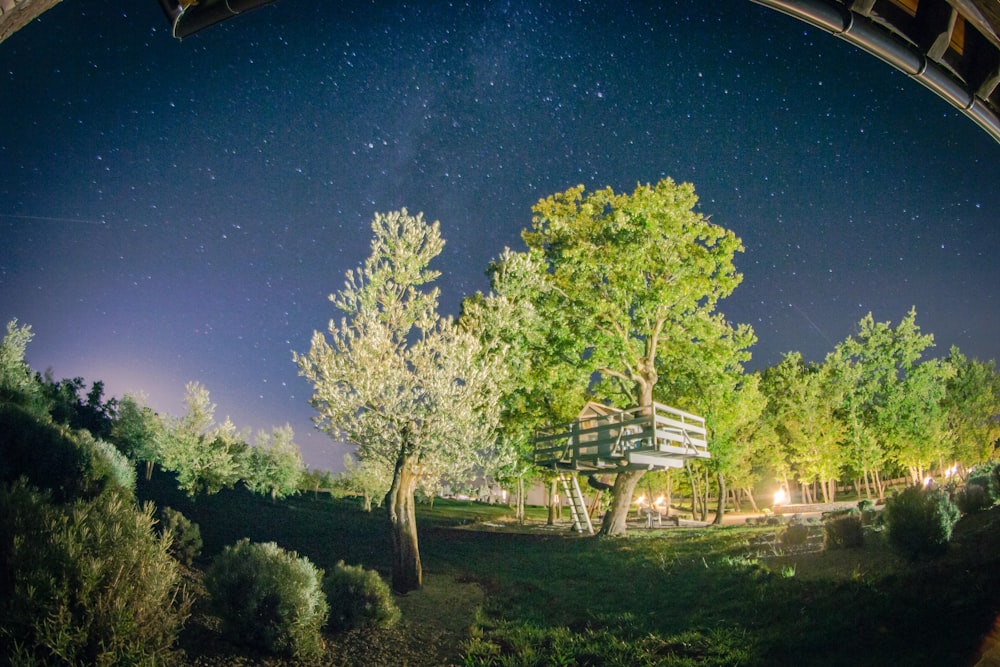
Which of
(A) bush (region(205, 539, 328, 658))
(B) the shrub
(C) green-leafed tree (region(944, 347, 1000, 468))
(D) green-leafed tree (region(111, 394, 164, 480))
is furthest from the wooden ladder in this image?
(C) green-leafed tree (region(944, 347, 1000, 468))

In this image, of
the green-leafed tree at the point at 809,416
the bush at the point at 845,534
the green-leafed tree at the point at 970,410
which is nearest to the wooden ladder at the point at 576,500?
the bush at the point at 845,534

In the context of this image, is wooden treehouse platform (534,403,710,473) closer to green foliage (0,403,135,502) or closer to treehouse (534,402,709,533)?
treehouse (534,402,709,533)

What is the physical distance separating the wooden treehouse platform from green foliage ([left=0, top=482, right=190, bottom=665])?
14.0 metres

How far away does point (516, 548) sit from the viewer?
929 inches

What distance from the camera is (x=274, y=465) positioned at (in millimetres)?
51781

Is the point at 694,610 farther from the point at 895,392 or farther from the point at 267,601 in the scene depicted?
the point at 895,392

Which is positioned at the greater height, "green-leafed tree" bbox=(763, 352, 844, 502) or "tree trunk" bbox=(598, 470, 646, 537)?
"green-leafed tree" bbox=(763, 352, 844, 502)

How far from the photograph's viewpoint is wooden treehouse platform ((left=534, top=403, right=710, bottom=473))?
17.6m

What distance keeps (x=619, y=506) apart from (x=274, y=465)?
40078 mm

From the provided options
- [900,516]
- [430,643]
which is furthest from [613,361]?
[430,643]

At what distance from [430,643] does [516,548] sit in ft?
43.3

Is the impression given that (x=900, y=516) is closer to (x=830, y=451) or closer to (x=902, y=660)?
(x=902, y=660)

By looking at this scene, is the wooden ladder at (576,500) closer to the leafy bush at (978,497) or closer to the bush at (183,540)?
the leafy bush at (978,497)

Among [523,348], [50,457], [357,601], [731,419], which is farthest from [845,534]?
[50,457]
